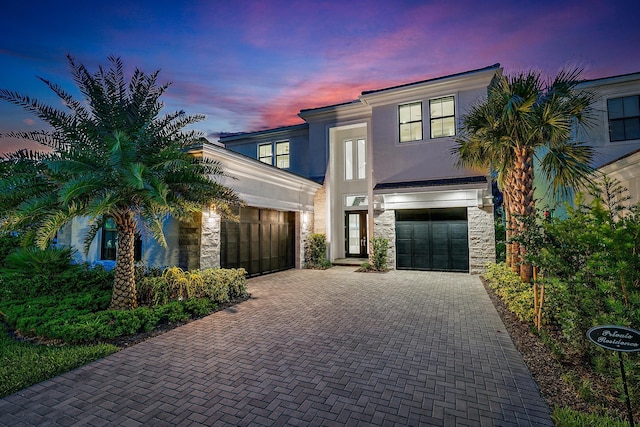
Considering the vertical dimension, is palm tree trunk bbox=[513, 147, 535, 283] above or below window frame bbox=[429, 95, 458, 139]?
below

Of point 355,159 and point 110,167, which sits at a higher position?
point 355,159

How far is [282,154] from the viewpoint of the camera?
1802cm

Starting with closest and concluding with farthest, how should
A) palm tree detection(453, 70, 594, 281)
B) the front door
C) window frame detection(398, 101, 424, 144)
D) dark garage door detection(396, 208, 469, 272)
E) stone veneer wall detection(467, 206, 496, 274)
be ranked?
palm tree detection(453, 70, 594, 281) → stone veneer wall detection(467, 206, 496, 274) → dark garage door detection(396, 208, 469, 272) → window frame detection(398, 101, 424, 144) → the front door

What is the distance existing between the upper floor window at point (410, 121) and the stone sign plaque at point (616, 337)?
1225 cm

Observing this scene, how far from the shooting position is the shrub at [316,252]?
15000 millimetres

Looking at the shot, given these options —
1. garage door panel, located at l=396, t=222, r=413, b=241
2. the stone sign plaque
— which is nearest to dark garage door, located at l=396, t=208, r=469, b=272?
garage door panel, located at l=396, t=222, r=413, b=241

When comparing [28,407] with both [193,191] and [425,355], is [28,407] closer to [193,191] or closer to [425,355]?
[193,191]

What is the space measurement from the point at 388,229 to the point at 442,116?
5.75 metres

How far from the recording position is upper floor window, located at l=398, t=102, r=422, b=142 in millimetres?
14133

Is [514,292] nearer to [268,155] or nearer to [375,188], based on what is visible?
[375,188]

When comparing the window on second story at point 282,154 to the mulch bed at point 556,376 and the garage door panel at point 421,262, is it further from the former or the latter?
the mulch bed at point 556,376

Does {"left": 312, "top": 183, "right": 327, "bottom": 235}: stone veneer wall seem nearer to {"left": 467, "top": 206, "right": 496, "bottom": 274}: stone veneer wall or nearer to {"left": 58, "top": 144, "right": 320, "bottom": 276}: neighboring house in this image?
{"left": 58, "top": 144, "right": 320, "bottom": 276}: neighboring house

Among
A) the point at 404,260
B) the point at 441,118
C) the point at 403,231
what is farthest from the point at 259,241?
the point at 441,118

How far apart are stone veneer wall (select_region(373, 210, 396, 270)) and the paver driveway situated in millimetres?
7025
